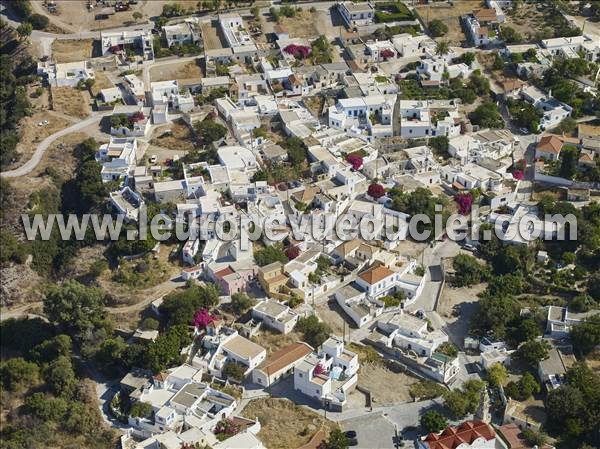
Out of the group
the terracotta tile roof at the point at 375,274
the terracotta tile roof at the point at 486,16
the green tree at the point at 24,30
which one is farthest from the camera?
the green tree at the point at 24,30

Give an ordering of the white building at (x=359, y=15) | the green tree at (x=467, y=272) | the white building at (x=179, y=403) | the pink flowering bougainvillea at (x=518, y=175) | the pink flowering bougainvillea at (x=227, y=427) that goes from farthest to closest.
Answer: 1. the white building at (x=359, y=15)
2. the pink flowering bougainvillea at (x=518, y=175)
3. the green tree at (x=467, y=272)
4. the white building at (x=179, y=403)
5. the pink flowering bougainvillea at (x=227, y=427)

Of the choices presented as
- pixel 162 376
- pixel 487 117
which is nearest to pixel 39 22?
pixel 487 117

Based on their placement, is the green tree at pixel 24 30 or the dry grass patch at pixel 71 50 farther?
the green tree at pixel 24 30

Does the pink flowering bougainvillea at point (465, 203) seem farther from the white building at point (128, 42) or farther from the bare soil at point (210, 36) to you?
the white building at point (128, 42)

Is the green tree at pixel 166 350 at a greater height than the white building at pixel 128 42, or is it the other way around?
the white building at pixel 128 42

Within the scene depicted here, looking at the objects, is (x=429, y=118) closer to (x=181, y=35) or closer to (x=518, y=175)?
A: (x=518, y=175)

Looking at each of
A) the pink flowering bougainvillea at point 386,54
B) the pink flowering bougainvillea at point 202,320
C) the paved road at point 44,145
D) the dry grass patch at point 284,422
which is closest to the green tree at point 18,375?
the pink flowering bougainvillea at point 202,320

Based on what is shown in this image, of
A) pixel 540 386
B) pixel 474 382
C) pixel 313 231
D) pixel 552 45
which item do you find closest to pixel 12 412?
pixel 313 231

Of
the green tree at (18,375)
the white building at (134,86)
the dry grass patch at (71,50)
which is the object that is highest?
the dry grass patch at (71,50)
